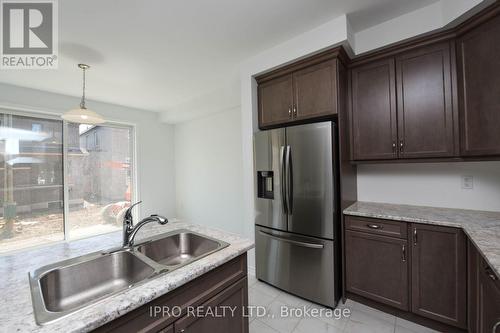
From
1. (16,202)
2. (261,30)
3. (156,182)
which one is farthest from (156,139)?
(261,30)

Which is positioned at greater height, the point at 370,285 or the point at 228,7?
the point at 228,7

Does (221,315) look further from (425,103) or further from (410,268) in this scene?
(425,103)

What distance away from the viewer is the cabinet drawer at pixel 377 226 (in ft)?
5.86

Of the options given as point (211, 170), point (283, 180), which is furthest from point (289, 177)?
point (211, 170)

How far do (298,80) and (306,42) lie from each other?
1.15 ft

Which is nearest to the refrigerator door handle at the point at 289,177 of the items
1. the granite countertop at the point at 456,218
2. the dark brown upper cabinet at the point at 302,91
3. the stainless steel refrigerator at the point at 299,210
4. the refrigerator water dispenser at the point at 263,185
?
the stainless steel refrigerator at the point at 299,210

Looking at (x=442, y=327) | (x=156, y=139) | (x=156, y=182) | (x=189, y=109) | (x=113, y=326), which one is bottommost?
Result: (x=442, y=327)

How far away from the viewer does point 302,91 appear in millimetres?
2203

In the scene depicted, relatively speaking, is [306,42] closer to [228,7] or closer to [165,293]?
[228,7]

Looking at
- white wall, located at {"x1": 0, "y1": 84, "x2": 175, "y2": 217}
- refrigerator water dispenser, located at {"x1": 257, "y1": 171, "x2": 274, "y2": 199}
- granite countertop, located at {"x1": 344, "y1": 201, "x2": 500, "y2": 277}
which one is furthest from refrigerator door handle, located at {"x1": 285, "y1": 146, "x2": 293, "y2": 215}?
white wall, located at {"x1": 0, "y1": 84, "x2": 175, "y2": 217}

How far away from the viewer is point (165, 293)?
896 millimetres

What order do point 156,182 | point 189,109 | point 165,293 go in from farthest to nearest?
point 156,182 → point 189,109 → point 165,293

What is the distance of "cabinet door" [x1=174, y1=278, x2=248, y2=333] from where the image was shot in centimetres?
102

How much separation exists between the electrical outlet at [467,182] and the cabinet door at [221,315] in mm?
2170
